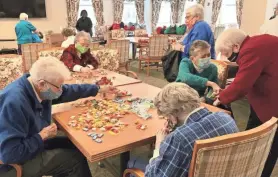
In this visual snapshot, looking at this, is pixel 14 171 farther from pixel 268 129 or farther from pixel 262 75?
pixel 262 75

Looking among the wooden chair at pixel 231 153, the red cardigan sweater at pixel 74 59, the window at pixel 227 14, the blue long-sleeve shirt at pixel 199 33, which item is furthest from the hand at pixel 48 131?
the window at pixel 227 14

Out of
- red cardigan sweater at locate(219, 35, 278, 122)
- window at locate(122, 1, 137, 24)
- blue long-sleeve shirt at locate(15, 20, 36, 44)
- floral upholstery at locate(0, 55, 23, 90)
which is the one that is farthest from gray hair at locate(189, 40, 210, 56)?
window at locate(122, 1, 137, 24)

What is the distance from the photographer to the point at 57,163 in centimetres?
177

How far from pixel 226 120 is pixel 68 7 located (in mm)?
8753

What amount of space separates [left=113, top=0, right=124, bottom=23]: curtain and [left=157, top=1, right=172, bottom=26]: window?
187 centimetres

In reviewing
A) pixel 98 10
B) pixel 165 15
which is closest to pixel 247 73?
pixel 98 10

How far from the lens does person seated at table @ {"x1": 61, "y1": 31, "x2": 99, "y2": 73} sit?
10.1 ft

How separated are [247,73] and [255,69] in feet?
0.19

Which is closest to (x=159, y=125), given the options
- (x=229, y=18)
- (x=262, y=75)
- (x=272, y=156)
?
(x=262, y=75)

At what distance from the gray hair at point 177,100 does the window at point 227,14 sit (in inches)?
456

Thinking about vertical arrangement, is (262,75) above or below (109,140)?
above

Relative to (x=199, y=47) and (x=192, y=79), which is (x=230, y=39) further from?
(x=192, y=79)

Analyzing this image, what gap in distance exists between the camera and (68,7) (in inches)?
353

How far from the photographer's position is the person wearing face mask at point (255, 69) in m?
1.81
